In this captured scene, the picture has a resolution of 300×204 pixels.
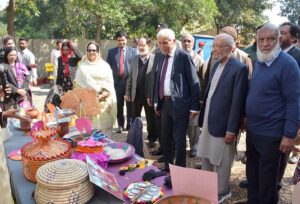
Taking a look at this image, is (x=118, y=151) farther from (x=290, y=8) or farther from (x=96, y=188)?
(x=290, y=8)

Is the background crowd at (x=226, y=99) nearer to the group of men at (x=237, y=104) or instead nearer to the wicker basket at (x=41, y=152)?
the group of men at (x=237, y=104)

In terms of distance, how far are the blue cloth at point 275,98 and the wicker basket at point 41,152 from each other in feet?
5.18

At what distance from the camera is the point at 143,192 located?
5.34 ft

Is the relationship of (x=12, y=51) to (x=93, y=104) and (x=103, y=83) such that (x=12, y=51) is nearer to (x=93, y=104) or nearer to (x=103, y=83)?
(x=103, y=83)

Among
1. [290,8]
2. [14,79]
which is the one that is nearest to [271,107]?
[14,79]

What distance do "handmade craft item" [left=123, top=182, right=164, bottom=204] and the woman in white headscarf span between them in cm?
234

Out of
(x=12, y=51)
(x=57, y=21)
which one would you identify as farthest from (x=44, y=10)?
(x=12, y=51)

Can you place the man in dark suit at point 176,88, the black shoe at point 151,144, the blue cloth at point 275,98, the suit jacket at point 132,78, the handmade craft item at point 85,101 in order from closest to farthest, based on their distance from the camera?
the blue cloth at point 275,98 → the handmade craft item at point 85,101 → the man in dark suit at point 176,88 → the black shoe at point 151,144 → the suit jacket at point 132,78

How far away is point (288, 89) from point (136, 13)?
13.4 metres

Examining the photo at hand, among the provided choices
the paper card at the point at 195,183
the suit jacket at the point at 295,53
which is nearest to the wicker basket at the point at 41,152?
→ the paper card at the point at 195,183

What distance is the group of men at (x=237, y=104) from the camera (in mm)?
2371

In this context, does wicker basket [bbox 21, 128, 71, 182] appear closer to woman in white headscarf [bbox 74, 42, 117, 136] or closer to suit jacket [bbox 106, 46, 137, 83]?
woman in white headscarf [bbox 74, 42, 117, 136]

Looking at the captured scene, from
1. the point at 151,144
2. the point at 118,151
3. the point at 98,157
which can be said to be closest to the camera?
the point at 98,157

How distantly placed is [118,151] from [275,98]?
1323mm
